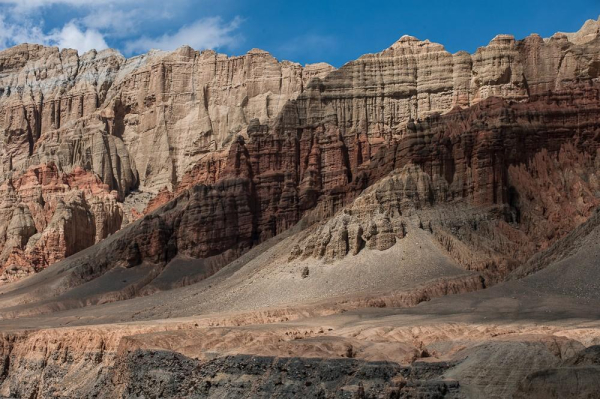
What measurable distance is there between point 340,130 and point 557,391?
3720 inches

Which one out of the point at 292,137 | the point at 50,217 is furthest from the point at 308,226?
the point at 50,217

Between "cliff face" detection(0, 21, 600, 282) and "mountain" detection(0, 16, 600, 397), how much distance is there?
12.7 inches

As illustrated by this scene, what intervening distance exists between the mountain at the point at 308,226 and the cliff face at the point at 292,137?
32 centimetres

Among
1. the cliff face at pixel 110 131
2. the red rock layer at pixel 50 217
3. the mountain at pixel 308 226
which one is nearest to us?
the mountain at pixel 308 226

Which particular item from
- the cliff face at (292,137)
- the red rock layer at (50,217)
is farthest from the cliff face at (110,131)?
the cliff face at (292,137)

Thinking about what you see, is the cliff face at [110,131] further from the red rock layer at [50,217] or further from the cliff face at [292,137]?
the cliff face at [292,137]

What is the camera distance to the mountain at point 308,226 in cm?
5750

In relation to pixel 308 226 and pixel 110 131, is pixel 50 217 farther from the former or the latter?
pixel 308 226

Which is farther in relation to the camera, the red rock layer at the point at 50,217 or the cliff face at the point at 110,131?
the cliff face at the point at 110,131

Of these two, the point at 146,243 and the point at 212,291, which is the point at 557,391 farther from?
the point at 146,243

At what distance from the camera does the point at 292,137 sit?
13700 cm

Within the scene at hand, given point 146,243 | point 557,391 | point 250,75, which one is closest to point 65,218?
point 146,243

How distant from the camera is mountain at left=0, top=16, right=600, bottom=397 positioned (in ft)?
189

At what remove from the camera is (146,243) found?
134625mm
